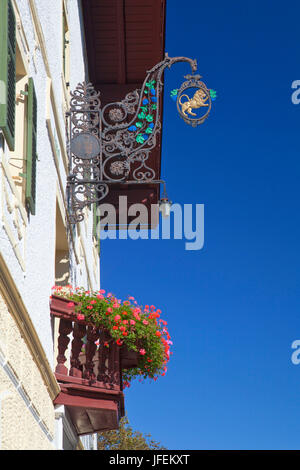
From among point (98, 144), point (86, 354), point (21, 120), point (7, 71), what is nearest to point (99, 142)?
point (98, 144)

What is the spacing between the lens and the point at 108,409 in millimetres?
10047

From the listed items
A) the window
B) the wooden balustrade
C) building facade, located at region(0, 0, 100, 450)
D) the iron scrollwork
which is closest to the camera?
building facade, located at region(0, 0, 100, 450)

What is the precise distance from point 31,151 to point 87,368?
133 inches

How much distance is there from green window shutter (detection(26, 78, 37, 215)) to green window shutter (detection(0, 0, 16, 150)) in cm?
98

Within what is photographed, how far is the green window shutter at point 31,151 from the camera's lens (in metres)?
7.28

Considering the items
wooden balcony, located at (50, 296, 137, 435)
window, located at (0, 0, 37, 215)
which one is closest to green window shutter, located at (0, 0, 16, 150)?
window, located at (0, 0, 37, 215)

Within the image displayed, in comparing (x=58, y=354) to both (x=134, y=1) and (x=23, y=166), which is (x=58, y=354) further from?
(x=134, y=1)

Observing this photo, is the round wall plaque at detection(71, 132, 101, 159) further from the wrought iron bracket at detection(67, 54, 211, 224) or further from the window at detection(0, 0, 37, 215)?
the window at detection(0, 0, 37, 215)

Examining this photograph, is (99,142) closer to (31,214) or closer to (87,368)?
(87,368)

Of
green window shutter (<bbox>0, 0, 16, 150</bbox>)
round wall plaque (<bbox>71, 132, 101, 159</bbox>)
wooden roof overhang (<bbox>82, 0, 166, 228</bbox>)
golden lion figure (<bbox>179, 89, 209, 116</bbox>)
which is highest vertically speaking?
wooden roof overhang (<bbox>82, 0, 166, 228</bbox>)

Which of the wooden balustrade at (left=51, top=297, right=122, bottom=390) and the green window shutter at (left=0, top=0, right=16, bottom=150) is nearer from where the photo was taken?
the green window shutter at (left=0, top=0, right=16, bottom=150)

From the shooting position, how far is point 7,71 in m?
6.16

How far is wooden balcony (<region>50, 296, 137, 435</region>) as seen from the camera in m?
9.55
